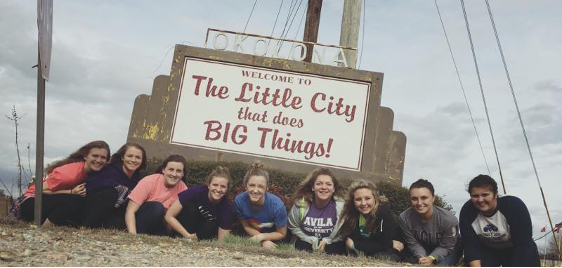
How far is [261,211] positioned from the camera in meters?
6.57

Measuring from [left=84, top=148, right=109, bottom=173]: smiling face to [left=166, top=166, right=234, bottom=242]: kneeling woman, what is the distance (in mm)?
1110

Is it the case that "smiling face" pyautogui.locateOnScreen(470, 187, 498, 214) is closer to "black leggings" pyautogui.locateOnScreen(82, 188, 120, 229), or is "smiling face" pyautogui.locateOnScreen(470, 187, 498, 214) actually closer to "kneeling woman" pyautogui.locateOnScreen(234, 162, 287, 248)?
"kneeling woman" pyautogui.locateOnScreen(234, 162, 287, 248)

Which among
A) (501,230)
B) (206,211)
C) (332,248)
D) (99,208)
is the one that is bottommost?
(332,248)

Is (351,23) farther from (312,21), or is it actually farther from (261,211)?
(261,211)

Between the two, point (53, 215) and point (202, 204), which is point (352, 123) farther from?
point (53, 215)

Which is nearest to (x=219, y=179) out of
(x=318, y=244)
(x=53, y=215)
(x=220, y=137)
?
(x=318, y=244)

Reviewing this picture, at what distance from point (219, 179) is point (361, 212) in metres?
1.70

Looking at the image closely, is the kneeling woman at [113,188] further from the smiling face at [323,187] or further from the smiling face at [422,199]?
the smiling face at [422,199]

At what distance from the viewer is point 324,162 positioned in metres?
11.2

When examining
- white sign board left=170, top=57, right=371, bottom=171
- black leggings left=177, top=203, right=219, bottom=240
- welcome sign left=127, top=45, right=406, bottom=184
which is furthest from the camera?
white sign board left=170, top=57, right=371, bottom=171

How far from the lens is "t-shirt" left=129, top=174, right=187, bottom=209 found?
21.1 ft

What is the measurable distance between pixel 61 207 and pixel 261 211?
2.45 metres

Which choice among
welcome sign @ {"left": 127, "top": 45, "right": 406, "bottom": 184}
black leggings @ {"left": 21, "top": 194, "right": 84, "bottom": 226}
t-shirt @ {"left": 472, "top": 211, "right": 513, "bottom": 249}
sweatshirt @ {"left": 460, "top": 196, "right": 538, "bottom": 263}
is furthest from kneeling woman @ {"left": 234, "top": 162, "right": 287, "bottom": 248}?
welcome sign @ {"left": 127, "top": 45, "right": 406, "bottom": 184}

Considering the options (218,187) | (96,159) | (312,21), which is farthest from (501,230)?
(312,21)
